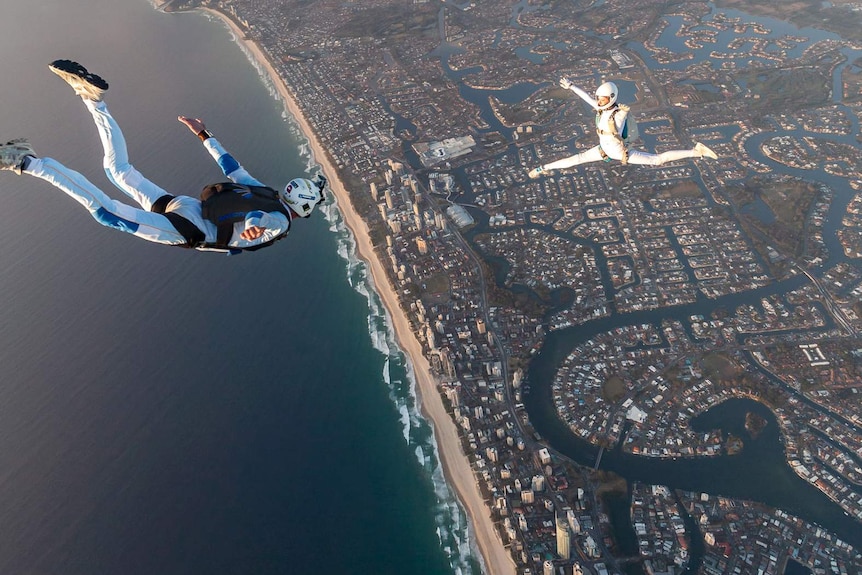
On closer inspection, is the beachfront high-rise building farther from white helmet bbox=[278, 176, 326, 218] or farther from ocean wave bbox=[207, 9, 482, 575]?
white helmet bbox=[278, 176, 326, 218]

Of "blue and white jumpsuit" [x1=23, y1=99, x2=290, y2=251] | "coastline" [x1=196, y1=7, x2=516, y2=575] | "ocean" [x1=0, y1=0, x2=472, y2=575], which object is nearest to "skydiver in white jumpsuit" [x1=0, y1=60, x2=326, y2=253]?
"blue and white jumpsuit" [x1=23, y1=99, x2=290, y2=251]

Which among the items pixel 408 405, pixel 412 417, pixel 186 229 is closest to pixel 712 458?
pixel 412 417

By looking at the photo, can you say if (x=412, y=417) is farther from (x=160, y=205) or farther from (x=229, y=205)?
(x=160, y=205)

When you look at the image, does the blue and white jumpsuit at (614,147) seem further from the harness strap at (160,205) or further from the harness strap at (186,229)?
the harness strap at (160,205)

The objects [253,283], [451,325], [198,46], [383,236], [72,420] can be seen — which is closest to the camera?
[72,420]

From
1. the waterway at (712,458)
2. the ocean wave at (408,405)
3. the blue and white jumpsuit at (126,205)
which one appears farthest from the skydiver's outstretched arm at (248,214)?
the waterway at (712,458)

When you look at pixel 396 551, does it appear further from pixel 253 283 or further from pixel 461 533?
pixel 253 283

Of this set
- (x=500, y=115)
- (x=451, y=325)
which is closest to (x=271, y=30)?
(x=500, y=115)
